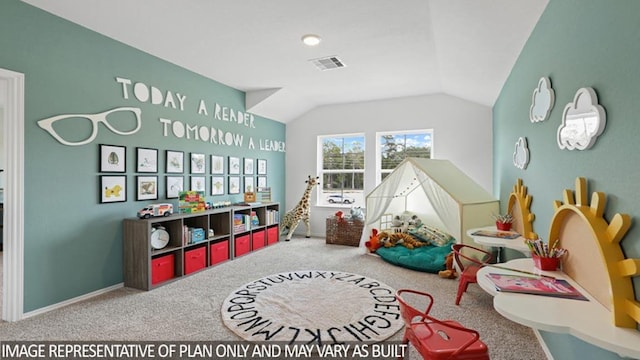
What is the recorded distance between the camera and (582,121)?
1540 mm

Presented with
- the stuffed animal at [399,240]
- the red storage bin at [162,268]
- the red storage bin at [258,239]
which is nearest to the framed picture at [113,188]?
the red storage bin at [162,268]

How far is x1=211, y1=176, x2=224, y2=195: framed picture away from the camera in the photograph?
4840mm

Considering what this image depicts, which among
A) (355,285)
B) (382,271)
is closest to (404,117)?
(382,271)

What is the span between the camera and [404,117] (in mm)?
5789

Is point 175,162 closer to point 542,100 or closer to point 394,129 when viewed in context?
point 394,129

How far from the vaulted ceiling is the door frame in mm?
856

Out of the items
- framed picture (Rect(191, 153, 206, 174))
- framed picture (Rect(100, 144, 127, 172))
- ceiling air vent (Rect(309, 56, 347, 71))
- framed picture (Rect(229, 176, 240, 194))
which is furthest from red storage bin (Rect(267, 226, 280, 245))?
ceiling air vent (Rect(309, 56, 347, 71))

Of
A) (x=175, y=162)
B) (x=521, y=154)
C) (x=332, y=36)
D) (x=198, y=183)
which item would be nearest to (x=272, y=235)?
(x=198, y=183)

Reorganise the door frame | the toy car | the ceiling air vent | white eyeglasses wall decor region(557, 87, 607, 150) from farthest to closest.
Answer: the ceiling air vent → the toy car → the door frame → white eyeglasses wall decor region(557, 87, 607, 150)

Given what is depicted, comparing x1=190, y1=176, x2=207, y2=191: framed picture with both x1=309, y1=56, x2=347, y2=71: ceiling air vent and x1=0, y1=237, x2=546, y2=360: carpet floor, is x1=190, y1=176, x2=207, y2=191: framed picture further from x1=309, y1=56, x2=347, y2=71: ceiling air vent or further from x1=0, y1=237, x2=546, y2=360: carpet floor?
x1=309, y1=56, x2=347, y2=71: ceiling air vent

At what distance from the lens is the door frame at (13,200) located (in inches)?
104

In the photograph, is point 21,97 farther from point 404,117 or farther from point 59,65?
point 404,117

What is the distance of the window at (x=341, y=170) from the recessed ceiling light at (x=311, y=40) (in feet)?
9.42

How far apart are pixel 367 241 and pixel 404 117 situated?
2398 mm
